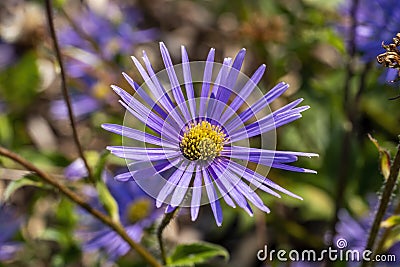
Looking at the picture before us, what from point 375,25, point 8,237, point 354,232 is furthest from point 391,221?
point 8,237

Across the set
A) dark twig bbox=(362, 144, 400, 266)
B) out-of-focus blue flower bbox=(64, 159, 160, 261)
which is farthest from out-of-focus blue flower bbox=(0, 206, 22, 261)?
dark twig bbox=(362, 144, 400, 266)

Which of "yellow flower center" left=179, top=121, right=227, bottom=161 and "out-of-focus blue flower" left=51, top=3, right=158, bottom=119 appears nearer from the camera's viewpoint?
"yellow flower center" left=179, top=121, right=227, bottom=161

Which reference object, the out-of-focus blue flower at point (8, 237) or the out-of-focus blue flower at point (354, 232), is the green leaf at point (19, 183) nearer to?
the out-of-focus blue flower at point (8, 237)

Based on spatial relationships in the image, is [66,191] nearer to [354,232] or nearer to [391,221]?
[391,221]

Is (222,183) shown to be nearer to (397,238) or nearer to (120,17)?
(397,238)

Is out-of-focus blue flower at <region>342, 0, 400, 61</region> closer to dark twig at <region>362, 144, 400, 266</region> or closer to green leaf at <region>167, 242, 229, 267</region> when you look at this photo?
dark twig at <region>362, 144, 400, 266</region>
